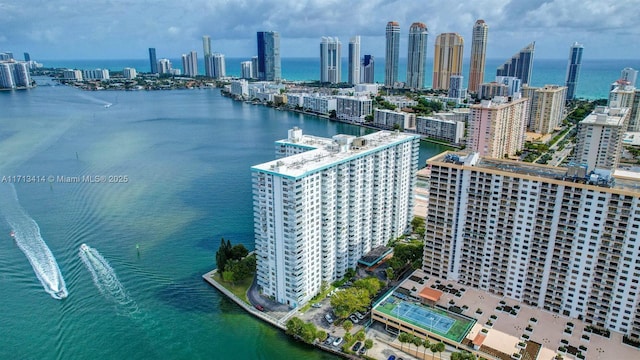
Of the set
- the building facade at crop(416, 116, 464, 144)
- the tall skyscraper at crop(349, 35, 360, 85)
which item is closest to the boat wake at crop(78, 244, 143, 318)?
the building facade at crop(416, 116, 464, 144)

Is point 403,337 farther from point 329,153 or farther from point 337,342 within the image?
point 329,153

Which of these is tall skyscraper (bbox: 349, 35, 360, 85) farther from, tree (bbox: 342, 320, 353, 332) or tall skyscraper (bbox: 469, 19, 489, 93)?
tree (bbox: 342, 320, 353, 332)

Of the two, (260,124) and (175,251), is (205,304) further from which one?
(260,124)

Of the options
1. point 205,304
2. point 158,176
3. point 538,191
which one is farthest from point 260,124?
point 538,191

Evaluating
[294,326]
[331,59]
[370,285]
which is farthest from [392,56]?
[294,326]

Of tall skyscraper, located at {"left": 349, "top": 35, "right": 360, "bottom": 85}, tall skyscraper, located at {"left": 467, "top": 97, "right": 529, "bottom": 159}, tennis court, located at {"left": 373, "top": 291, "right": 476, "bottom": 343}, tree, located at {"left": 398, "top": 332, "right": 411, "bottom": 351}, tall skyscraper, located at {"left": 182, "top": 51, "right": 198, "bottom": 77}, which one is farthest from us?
tall skyscraper, located at {"left": 182, "top": 51, "right": 198, "bottom": 77}

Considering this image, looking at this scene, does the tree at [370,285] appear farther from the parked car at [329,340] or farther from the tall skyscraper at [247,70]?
the tall skyscraper at [247,70]
